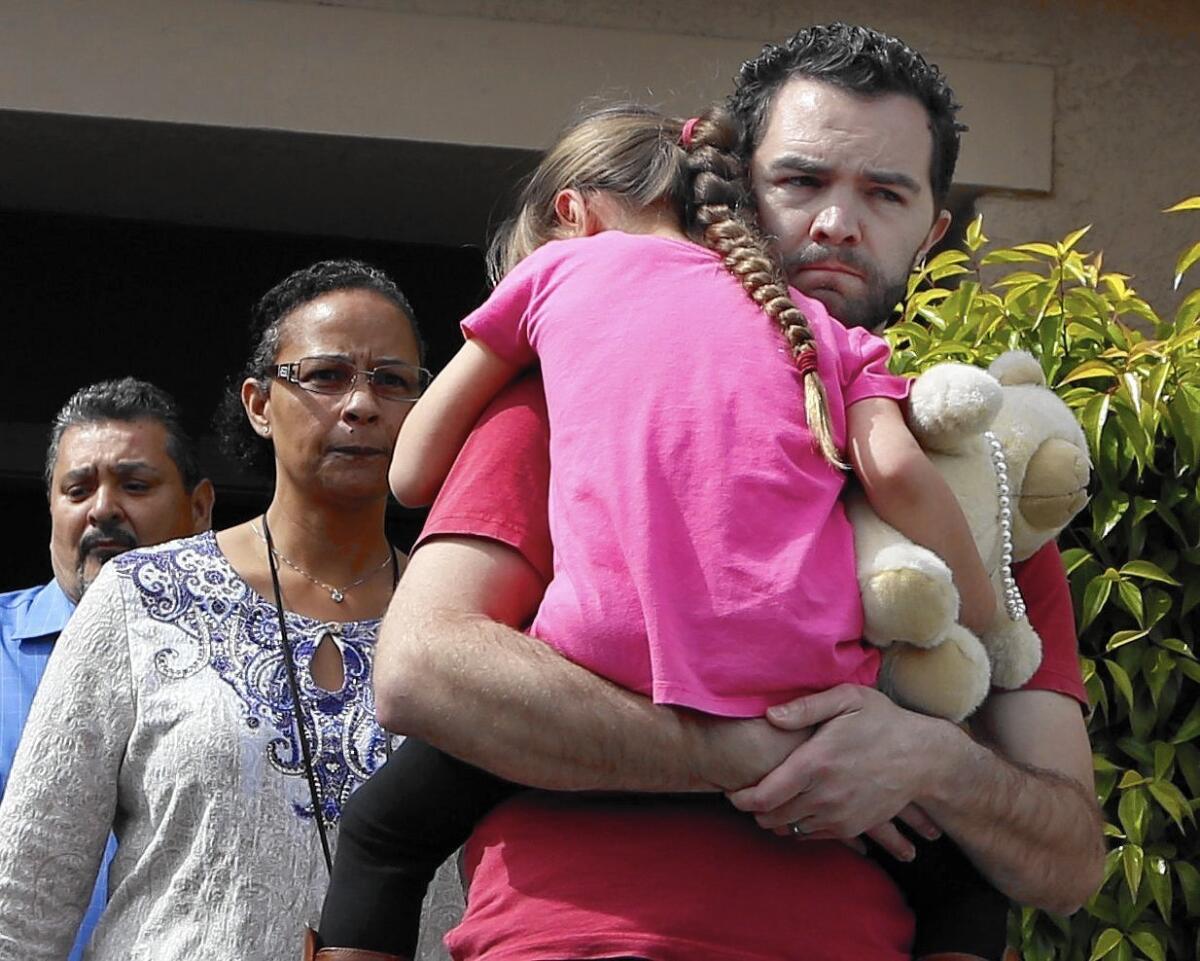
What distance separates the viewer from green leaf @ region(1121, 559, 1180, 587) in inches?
132

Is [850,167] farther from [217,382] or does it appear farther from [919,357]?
[217,382]

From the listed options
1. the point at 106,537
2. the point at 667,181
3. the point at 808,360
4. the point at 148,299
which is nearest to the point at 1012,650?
the point at 808,360

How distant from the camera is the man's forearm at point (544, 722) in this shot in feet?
7.07

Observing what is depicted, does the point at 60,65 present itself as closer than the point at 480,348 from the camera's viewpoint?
No

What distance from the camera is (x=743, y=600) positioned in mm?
2148

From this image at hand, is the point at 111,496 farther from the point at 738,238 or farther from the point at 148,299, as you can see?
the point at 738,238

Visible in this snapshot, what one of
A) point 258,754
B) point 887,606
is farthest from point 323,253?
point 887,606

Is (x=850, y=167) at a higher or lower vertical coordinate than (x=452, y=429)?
higher

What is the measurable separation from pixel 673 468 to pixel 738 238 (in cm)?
36

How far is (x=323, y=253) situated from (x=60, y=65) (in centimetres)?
123

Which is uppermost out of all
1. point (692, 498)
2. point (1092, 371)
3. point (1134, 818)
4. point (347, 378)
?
point (1092, 371)

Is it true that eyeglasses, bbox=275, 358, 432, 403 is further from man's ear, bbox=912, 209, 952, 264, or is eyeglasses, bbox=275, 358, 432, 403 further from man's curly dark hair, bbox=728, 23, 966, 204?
man's ear, bbox=912, 209, 952, 264

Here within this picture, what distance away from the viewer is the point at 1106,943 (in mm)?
3367

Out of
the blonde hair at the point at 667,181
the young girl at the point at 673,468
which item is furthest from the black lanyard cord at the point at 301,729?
the blonde hair at the point at 667,181
